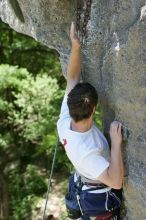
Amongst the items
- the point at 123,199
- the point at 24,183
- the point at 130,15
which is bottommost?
the point at 24,183

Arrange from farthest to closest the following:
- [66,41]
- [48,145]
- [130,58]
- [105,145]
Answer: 1. [48,145]
2. [66,41]
3. [105,145]
4. [130,58]

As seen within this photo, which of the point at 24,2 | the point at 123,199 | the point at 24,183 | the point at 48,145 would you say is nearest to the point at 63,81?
the point at 48,145

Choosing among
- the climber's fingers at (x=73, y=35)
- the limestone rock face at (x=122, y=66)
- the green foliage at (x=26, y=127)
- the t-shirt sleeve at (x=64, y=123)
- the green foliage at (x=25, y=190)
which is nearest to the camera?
the limestone rock face at (x=122, y=66)

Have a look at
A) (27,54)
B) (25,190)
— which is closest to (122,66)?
(25,190)

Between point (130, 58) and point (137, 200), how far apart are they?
1.15 m

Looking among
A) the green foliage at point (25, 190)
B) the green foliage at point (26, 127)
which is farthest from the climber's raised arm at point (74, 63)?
the green foliage at point (25, 190)

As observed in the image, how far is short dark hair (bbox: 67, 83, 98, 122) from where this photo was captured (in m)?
3.44

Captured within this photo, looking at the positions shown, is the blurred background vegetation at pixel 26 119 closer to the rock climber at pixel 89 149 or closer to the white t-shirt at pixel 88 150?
the rock climber at pixel 89 149

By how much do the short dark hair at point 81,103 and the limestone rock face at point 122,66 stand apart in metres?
0.25

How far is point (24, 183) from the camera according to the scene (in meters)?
11.3

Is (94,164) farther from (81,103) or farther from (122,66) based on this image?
(122,66)

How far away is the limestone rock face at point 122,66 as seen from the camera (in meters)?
3.37

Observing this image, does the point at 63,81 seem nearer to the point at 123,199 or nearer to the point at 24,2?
the point at 24,2

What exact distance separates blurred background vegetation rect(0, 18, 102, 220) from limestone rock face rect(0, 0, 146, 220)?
3785 millimetres
